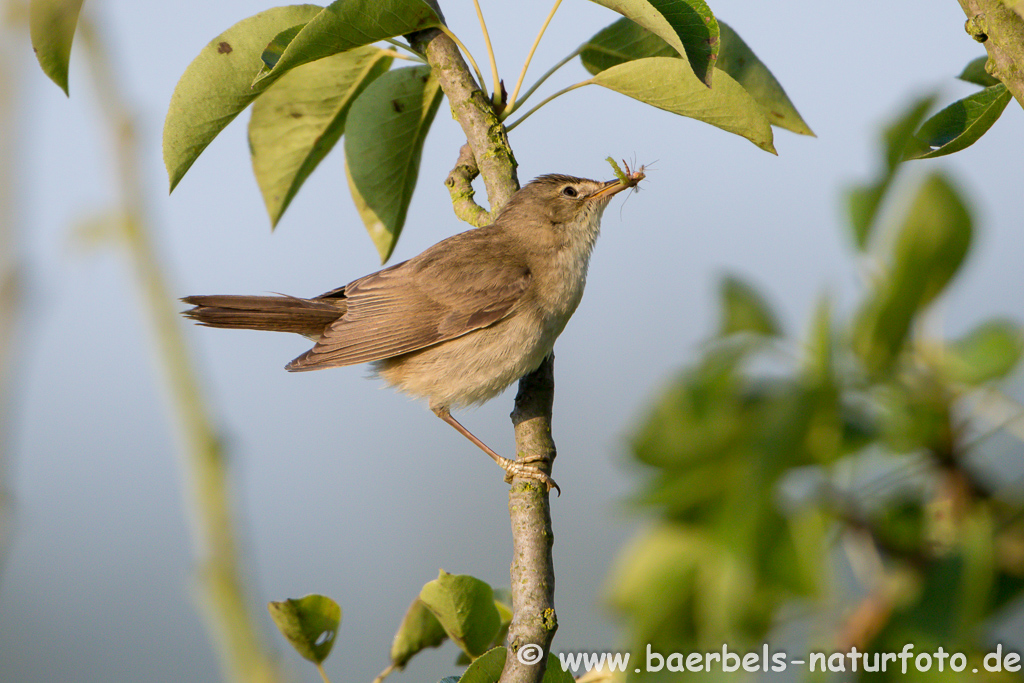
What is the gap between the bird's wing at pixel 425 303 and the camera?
305 centimetres

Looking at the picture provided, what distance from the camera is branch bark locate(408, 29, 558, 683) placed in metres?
1.58

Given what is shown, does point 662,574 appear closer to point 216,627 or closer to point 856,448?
point 856,448

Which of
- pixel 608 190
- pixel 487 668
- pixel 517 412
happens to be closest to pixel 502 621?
pixel 487 668

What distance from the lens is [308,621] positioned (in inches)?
60.6

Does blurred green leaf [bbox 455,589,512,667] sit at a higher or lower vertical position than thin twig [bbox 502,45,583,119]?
lower

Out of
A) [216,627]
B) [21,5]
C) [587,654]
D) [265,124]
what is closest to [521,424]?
[587,654]

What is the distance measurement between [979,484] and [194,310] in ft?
9.25

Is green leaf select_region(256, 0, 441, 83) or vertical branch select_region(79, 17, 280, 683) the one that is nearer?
vertical branch select_region(79, 17, 280, 683)

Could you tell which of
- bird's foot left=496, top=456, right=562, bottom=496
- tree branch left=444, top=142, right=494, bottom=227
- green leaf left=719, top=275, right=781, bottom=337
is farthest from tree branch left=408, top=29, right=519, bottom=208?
green leaf left=719, top=275, right=781, bottom=337

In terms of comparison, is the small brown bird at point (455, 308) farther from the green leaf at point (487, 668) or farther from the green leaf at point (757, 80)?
the green leaf at point (487, 668)

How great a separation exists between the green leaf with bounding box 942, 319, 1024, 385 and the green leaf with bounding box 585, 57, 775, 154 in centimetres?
153

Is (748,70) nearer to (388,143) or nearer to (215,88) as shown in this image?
(388,143)

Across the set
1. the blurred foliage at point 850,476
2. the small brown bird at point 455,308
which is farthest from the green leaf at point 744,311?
the small brown bird at point 455,308

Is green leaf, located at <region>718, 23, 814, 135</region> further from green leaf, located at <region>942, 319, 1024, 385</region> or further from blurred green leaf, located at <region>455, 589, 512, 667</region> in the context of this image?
green leaf, located at <region>942, 319, 1024, 385</region>
